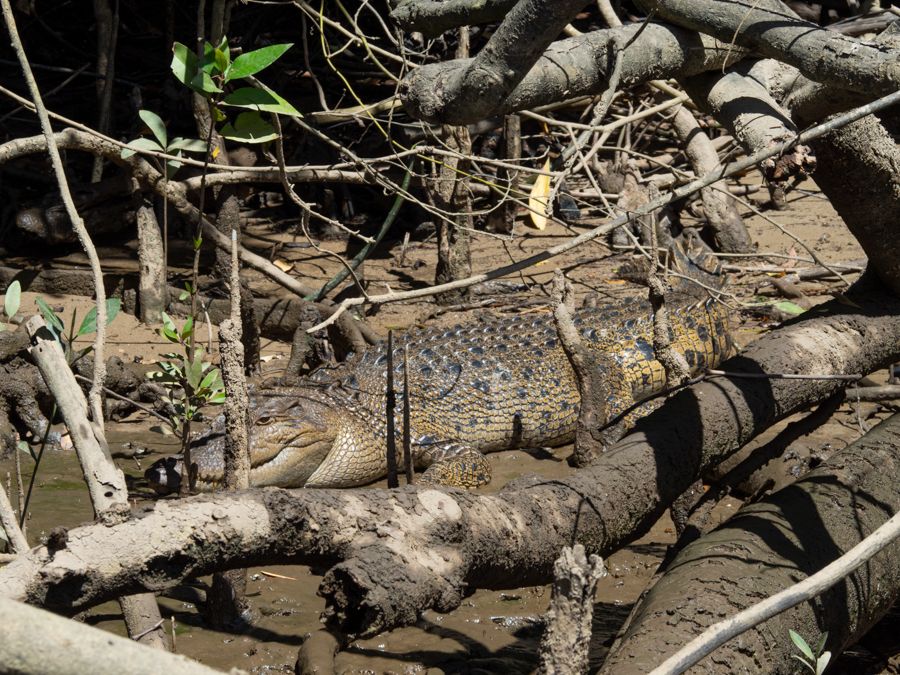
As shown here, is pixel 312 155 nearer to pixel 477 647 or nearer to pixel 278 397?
pixel 278 397

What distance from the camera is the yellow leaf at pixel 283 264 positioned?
730cm

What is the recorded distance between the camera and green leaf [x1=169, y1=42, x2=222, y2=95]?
245 centimetres

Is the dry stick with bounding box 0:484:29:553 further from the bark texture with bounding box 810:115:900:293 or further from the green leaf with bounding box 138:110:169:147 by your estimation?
the bark texture with bounding box 810:115:900:293

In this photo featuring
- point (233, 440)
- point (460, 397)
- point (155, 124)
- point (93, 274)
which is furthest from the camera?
point (460, 397)

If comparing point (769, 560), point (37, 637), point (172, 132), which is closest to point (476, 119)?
point (769, 560)

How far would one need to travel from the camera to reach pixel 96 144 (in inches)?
144

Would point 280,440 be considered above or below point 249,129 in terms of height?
below

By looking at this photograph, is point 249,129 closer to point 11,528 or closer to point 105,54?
point 11,528

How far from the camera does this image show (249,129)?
2.57 metres

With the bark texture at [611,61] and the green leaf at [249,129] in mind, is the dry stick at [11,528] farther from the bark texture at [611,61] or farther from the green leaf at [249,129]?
the bark texture at [611,61]

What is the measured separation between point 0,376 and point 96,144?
6.51 ft

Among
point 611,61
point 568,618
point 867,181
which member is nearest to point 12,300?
point 568,618

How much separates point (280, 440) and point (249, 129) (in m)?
2.73

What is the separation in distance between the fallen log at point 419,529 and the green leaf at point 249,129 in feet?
3.64
